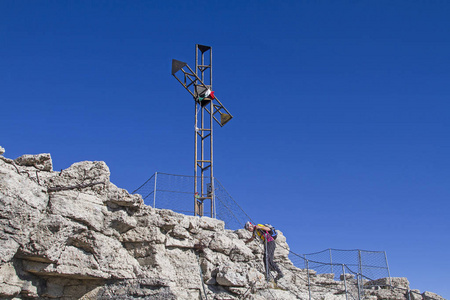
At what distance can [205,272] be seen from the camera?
42.4 ft

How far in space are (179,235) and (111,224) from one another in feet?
6.81

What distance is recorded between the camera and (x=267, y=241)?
14.6 m

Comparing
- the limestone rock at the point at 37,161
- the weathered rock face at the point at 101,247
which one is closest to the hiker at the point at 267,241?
the weathered rock face at the point at 101,247

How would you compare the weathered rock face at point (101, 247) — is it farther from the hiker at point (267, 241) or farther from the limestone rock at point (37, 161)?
the hiker at point (267, 241)

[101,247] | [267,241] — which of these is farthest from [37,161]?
[267,241]

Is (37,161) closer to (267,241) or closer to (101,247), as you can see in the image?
(101,247)

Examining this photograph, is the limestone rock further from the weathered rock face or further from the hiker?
the hiker

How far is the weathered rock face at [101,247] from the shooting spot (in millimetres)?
10242

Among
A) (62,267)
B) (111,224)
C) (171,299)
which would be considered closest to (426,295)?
(171,299)

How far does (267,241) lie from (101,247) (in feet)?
17.7

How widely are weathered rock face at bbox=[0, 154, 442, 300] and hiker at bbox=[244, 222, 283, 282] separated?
1.42 feet

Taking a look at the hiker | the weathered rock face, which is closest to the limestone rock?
the weathered rock face

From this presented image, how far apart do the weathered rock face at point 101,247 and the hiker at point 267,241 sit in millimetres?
433

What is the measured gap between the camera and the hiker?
14.3 metres
